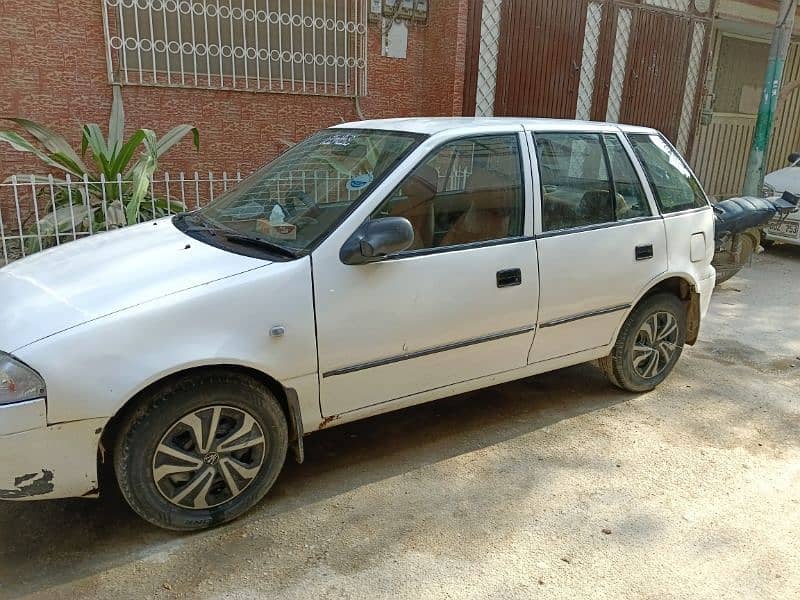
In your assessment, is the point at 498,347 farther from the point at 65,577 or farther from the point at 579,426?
the point at 65,577

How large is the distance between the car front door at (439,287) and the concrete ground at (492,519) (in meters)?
0.52

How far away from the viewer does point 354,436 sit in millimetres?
3941

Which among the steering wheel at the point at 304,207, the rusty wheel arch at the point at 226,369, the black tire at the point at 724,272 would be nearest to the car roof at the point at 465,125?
the steering wheel at the point at 304,207

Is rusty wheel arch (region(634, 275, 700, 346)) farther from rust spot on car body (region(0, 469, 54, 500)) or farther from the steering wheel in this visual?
rust spot on car body (region(0, 469, 54, 500))

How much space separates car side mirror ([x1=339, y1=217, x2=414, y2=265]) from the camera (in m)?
2.99

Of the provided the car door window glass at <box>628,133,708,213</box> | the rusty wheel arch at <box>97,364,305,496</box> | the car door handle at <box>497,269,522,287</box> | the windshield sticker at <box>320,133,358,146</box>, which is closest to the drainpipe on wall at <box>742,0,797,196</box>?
the car door window glass at <box>628,133,708,213</box>

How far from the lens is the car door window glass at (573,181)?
12.4 ft

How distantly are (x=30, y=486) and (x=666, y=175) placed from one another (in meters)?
4.11

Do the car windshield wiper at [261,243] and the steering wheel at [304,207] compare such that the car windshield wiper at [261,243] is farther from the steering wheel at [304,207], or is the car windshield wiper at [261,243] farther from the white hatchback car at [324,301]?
the steering wheel at [304,207]

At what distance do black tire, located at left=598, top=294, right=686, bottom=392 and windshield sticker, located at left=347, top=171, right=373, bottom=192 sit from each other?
2084mm

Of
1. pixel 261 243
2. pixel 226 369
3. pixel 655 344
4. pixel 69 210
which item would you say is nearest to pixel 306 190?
pixel 261 243

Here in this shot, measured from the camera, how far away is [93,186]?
20.6ft

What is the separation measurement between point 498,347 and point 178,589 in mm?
1999

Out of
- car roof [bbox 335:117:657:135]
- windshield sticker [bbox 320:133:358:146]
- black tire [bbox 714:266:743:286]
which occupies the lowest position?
black tire [bbox 714:266:743:286]
